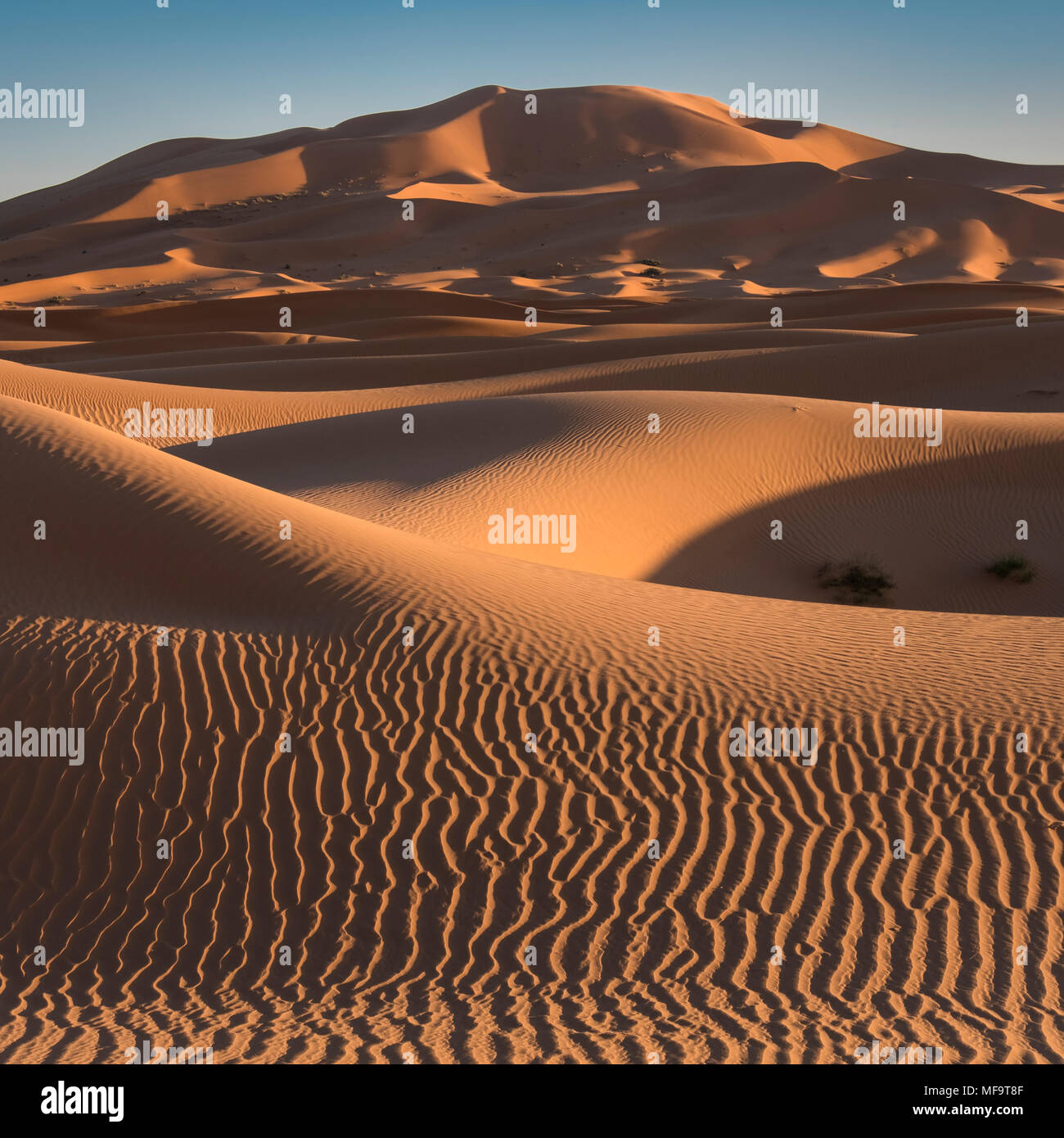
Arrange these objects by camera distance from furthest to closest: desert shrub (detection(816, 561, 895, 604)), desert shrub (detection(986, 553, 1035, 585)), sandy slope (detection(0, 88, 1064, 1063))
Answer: desert shrub (detection(986, 553, 1035, 585)) < desert shrub (detection(816, 561, 895, 604)) < sandy slope (detection(0, 88, 1064, 1063))

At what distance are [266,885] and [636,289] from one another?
161ft

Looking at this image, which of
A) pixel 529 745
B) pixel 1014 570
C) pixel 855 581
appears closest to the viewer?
pixel 529 745

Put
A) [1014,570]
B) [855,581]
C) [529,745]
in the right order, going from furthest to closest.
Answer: [1014,570]
[855,581]
[529,745]

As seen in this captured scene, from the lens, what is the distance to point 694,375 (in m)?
24.1

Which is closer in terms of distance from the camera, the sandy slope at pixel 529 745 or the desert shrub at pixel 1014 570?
the sandy slope at pixel 529 745

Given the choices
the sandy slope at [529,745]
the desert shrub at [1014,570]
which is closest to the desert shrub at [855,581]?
the sandy slope at [529,745]

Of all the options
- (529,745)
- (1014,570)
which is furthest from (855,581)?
(529,745)

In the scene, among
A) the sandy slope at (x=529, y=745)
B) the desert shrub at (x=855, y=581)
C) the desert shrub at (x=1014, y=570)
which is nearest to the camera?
the sandy slope at (x=529, y=745)

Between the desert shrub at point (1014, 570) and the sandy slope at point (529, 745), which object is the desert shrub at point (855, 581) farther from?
the desert shrub at point (1014, 570)

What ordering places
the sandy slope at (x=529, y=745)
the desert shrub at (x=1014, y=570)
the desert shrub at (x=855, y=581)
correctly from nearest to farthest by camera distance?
the sandy slope at (x=529, y=745)
the desert shrub at (x=855, y=581)
the desert shrub at (x=1014, y=570)

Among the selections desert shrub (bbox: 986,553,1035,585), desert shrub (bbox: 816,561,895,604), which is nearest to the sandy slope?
desert shrub (bbox: 986,553,1035,585)

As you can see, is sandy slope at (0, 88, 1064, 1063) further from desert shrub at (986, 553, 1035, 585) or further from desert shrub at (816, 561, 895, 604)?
desert shrub at (816, 561, 895, 604)

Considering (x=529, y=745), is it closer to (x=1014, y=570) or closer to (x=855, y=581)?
(x=855, y=581)

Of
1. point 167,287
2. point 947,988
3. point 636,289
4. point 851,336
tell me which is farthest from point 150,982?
point 167,287
